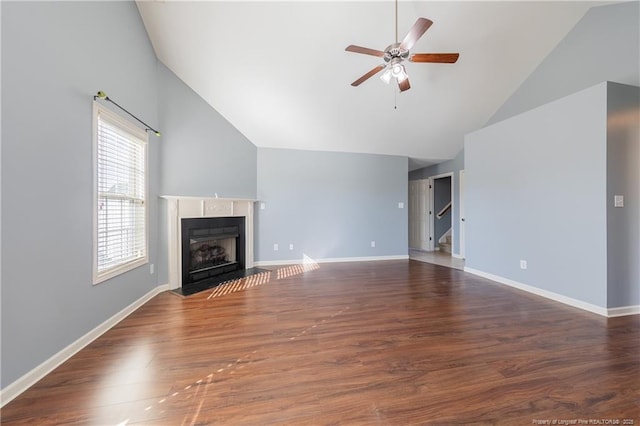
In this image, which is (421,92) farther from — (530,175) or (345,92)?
(530,175)

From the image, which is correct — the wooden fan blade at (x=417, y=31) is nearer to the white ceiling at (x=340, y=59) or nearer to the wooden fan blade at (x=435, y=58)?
the wooden fan blade at (x=435, y=58)

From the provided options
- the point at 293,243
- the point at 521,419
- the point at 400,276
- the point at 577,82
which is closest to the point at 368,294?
the point at 400,276

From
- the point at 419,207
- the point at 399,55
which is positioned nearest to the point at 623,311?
the point at 399,55

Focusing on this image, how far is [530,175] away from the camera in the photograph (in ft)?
10.6

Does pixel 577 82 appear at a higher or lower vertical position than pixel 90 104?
higher

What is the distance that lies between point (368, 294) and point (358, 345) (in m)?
1.29

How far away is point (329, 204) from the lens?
5227mm

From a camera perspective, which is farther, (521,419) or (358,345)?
(358,345)

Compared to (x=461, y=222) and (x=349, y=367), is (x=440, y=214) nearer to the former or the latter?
(x=461, y=222)

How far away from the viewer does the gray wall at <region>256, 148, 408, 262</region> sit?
16.3ft

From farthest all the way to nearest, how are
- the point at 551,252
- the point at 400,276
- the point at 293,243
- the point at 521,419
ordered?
the point at 293,243 → the point at 400,276 → the point at 551,252 → the point at 521,419

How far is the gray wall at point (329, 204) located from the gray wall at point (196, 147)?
0.65 m

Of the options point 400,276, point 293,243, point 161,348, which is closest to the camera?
point 161,348

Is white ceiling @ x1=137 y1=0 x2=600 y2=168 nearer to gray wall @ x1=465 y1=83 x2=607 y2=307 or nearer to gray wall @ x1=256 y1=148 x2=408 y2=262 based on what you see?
gray wall @ x1=256 y1=148 x2=408 y2=262
